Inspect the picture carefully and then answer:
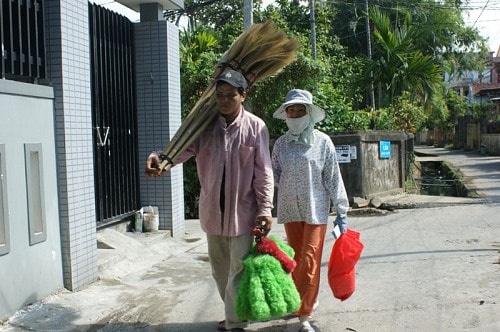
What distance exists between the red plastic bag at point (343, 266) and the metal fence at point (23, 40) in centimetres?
299

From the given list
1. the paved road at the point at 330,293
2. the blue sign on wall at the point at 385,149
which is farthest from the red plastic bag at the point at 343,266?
the blue sign on wall at the point at 385,149

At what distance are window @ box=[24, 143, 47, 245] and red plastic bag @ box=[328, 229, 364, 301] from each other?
2.47m

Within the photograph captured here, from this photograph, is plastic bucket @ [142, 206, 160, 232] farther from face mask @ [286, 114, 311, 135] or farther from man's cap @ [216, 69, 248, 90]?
man's cap @ [216, 69, 248, 90]

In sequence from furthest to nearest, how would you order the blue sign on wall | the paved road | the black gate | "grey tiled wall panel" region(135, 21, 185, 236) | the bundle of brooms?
the blue sign on wall, "grey tiled wall panel" region(135, 21, 185, 236), the black gate, the paved road, the bundle of brooms

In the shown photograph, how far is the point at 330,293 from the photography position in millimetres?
5352

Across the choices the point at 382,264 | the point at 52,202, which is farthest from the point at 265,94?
the point at 52,202

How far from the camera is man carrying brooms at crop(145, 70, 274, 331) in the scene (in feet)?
13.0

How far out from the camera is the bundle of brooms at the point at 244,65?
4102 mm

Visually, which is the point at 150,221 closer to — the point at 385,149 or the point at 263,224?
the point at 263,224

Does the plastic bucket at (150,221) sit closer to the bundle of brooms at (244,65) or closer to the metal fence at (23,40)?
the metal fence at (23,40)

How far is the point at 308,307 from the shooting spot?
13.9 ft

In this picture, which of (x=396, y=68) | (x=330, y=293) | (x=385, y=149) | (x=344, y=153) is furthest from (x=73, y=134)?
(x=396, y=68)

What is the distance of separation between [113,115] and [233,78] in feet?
12.1

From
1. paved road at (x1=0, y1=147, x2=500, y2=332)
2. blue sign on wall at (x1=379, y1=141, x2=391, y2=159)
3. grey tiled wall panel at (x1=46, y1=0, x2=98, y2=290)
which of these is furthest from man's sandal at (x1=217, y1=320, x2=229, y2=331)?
blue sign on wall at (x1=379, y1=141, x2=391, y2=159)
